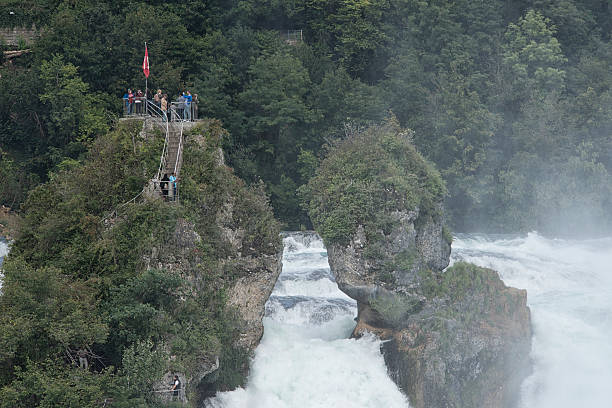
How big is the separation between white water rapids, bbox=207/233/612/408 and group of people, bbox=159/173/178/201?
7528 mm

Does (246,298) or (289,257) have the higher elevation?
(246,298)

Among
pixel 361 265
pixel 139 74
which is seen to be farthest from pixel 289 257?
pixel 139 74

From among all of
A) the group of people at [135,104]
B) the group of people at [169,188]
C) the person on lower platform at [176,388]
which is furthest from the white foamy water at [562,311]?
the group of people at [135,104]

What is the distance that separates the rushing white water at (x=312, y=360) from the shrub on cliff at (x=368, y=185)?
151 inches

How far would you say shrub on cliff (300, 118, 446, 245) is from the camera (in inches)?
1677

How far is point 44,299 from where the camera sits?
32.2 metres

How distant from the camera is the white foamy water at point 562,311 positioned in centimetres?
4334

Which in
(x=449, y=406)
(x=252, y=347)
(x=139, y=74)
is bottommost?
(x=449, y=406)

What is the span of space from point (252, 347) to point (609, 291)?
1991 cm

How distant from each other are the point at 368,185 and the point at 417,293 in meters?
5.19

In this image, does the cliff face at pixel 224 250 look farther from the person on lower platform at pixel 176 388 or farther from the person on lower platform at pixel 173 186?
the person on lower platform at pixel 176 388

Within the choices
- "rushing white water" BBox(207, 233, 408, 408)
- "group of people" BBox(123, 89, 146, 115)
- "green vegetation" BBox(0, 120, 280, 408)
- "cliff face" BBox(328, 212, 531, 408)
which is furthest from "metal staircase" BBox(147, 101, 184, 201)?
"cliff face" BBox(328, 212, 531, 408)

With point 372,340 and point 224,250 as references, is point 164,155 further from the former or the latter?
point 372,340

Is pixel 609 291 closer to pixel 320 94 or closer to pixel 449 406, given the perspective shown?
pixel 449 406
